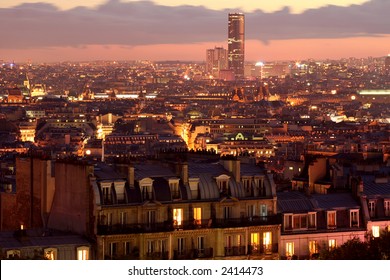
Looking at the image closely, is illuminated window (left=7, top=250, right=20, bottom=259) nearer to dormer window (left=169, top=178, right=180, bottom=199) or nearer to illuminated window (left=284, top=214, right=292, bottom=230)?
dormer window (left=169, top=178, right=180, bottom=199)

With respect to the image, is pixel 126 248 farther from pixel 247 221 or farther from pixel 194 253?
pixel 247 221

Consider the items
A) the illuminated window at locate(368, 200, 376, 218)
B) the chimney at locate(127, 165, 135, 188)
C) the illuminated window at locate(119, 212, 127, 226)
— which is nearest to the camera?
the illuminated window at locate(119, 212, 127, 226)

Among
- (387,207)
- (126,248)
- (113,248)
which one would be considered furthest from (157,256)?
(387,207)

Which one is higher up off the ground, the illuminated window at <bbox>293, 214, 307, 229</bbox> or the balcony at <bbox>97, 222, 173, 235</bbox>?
the balcony at <bbox>97, 222, 173, 235</bbox>

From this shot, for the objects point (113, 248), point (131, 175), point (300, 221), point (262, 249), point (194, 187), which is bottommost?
point (262, 249)

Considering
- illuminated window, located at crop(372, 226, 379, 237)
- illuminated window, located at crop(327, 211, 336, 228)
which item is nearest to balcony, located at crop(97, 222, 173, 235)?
illuminated window, located at crop(327, 211, 336, 228)

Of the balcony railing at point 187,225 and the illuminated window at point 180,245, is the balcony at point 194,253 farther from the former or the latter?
the balcony railing at point 187,225

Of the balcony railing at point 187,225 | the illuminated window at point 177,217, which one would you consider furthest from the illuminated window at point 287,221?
the illuminated window at point 177,217
